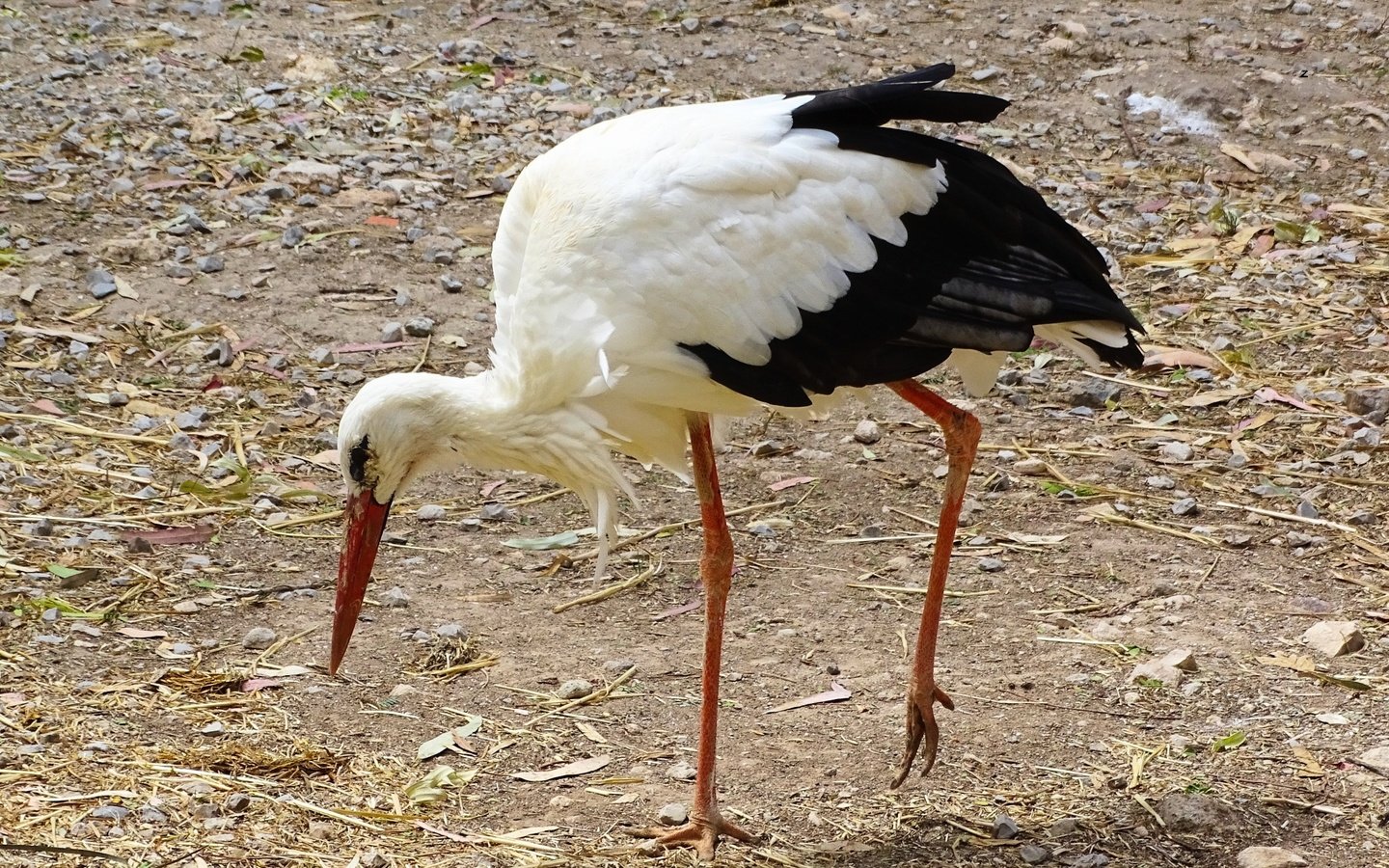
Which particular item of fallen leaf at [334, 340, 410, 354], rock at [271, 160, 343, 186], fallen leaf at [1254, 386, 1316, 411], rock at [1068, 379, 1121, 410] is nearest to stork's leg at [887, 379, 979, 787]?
rock at [1068, 379, 1121, 410]

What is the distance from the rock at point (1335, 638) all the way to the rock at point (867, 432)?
188 centimetres

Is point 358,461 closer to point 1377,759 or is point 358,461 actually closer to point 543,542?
point 543,542

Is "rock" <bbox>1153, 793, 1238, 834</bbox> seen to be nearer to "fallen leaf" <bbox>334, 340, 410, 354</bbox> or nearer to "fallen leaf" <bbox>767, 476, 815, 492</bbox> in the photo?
"fallen leaf" <bbox>767, 476, 815, 492</bbox>

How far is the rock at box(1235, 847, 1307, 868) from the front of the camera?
368 cm

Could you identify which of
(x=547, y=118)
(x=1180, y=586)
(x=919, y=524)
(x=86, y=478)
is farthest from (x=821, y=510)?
(x=547, y=118)

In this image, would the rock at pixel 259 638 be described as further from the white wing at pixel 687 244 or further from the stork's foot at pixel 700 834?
the stork's foot at pixel 700 834

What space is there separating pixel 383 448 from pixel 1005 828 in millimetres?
1833

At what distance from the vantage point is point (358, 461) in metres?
4.15

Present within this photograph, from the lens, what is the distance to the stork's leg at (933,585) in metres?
4.16

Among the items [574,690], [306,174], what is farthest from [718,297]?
[306,174]

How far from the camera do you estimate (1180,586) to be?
197 inches

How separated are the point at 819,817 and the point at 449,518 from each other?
209 cm

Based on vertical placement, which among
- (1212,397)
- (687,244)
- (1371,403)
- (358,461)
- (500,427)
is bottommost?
(1212,397)

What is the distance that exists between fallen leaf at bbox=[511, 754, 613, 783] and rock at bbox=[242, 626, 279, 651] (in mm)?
1015
